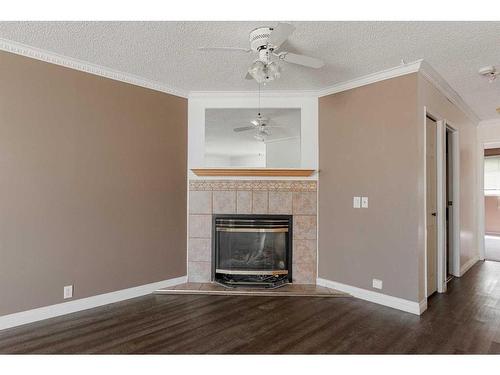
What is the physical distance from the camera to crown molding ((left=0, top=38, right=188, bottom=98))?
251cm

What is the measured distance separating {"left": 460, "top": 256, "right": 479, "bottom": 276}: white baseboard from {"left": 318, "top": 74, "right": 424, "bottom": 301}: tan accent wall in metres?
2.02

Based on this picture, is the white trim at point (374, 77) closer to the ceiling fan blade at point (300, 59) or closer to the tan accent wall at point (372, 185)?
the tan accent wall at point (372, 185)

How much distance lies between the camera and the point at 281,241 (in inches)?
146

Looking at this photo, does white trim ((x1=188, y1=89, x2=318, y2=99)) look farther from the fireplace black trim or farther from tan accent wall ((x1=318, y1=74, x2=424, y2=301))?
the fireplace black trim

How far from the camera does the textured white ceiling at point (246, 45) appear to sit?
7.32 ft

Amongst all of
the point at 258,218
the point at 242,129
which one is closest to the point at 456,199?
the point at 258,218

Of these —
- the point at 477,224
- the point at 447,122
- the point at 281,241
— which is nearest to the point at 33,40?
the point at 281,241

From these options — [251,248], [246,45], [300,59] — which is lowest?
[251,248]

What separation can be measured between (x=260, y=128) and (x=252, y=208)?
40.0 inches

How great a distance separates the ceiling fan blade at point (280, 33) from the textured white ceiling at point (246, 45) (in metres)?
0.19

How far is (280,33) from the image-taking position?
200 cm

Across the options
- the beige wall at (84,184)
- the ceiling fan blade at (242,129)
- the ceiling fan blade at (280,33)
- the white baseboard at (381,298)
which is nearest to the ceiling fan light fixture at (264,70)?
the ceiling fan blade at (280,33)

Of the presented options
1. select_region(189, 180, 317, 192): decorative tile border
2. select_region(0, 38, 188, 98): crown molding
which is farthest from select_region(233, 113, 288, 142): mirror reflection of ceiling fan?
select_region(0, 38, 188, 98): crown molding

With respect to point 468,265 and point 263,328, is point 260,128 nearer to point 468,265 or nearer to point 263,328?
point 263,328
